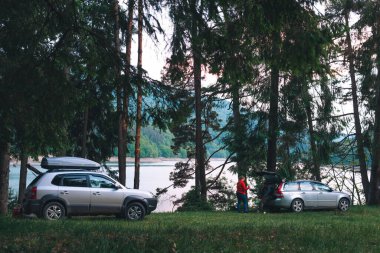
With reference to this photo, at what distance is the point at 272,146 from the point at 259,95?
345 centimetres

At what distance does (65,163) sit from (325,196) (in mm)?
12291

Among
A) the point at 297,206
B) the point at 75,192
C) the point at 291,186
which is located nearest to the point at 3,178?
the point at 75,192

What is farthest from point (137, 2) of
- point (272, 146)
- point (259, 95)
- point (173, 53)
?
point (272, 146)

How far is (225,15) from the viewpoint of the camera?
33.5 ft

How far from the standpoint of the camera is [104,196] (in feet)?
59.2

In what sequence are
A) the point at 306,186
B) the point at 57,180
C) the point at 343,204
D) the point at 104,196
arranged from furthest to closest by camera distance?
the point at 343,204 → the point at 306,186 → the point at 104,196 → the point at 57,180

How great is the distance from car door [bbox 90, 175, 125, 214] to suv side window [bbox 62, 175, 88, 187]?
0.26 m

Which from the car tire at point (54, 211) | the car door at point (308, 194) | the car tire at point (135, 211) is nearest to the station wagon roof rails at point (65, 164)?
the car tire at point (54, 211)

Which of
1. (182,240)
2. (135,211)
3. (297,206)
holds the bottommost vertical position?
(182,240)

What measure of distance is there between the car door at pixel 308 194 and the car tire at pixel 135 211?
8.83 meters

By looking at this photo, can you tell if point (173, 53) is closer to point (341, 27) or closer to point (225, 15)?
point (225, 15)

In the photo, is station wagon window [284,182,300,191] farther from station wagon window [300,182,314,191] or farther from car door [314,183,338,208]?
car door [314,183,338,208]

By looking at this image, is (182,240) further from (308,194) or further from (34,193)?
(308,194)

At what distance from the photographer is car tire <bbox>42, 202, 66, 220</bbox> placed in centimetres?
1723
